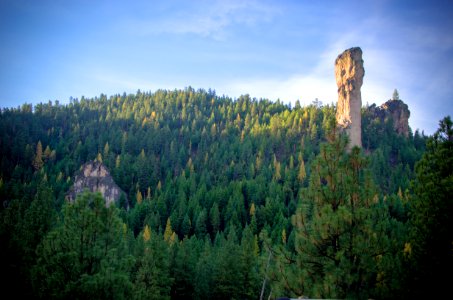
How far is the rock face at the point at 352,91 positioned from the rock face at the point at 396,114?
2670 centimetres

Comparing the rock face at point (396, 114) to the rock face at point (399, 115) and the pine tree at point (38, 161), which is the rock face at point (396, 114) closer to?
the rock face at point (399, 115)

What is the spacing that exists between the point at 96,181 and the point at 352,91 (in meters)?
83.1

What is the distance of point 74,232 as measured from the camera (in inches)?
673

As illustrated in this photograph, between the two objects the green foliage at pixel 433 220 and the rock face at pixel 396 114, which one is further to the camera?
the rock face at pixel 396 114

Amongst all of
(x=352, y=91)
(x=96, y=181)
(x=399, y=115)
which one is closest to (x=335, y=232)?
(x=96, y=181)

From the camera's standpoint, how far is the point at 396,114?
142m

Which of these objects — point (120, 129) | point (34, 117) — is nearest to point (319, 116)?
point (120, 129)

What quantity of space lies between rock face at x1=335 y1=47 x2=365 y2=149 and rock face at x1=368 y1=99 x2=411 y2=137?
1051 inches

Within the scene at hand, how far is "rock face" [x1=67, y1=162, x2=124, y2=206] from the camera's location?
9638 cm

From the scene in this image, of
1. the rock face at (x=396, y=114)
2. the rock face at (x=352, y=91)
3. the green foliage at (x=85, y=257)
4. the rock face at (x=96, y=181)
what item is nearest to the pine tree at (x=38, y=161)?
the rock face at (x=96, y=181)

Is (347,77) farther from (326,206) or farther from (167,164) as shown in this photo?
(326,206)

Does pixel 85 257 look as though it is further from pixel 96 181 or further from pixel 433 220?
pixel 96 181

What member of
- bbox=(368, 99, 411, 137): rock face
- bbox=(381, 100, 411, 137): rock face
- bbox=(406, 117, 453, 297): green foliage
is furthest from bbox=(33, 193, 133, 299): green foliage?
bbox=(381, 100, 411, 137): rock face

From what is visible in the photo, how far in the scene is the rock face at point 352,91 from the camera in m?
119
